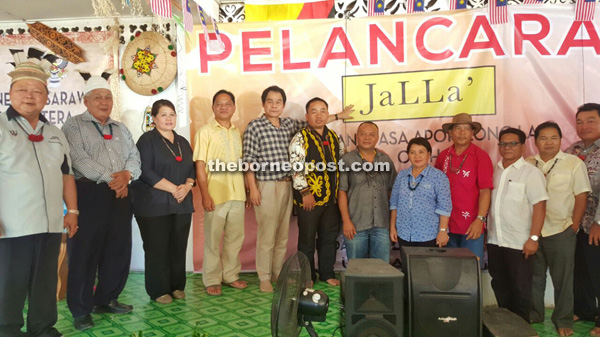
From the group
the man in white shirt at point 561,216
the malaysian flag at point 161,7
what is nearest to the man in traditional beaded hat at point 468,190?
the man in white shirt at point 561,216

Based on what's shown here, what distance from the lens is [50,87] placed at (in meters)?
4.29

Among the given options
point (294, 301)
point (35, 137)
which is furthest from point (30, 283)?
point (294, 301)

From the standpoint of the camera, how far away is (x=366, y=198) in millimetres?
3484

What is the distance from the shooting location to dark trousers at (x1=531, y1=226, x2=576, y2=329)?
280 cm

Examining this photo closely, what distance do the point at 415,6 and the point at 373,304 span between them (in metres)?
2.95

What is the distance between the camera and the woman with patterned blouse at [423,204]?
3133mm

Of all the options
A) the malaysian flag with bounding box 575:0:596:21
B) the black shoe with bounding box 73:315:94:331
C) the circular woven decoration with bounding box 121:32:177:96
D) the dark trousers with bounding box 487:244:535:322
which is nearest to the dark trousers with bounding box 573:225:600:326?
the dark trousers with bounding box 487:244:535:322

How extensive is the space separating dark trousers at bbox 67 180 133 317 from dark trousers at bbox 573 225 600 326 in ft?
10.9

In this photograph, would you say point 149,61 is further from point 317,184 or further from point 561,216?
point 561,216

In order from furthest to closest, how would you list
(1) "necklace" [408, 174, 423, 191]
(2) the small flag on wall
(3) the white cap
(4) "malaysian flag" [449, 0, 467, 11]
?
1. (2) the small flag on wall
2. (4) "malaysian flag" [449, 0, 467, 11]
3. (1) "necklace" [408, 174, 423, 191]
4. (3) the white cap

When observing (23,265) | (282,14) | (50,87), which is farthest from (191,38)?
(23,265)

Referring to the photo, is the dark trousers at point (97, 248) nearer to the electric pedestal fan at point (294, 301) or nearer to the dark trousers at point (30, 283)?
the dark trousers at point (30, 283)

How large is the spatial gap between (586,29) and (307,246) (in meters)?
3.13

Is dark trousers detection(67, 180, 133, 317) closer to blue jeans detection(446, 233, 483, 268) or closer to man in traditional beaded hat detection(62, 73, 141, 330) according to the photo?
man in traditional beaded hat detection(62, 73, 141, 330)
